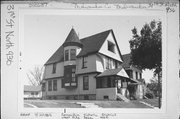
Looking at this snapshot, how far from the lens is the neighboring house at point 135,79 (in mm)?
2518

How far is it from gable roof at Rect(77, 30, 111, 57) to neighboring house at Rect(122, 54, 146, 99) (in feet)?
0.87

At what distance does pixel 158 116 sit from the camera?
97.7 inches

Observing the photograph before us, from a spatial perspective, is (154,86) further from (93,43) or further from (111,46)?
(93,43)

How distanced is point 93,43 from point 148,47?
1.69 feet

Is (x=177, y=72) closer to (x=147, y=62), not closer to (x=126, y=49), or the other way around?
(x=147, y=62)

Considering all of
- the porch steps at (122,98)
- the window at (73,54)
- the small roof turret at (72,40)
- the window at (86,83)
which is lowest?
the porch steps at (122,98)

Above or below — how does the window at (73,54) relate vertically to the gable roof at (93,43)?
below

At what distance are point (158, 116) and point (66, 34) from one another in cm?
114


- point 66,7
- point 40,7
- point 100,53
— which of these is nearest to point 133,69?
point 100,53

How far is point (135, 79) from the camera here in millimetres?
2518

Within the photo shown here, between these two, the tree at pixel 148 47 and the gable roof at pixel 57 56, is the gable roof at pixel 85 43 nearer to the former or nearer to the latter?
the gable roof at pixel 57 56

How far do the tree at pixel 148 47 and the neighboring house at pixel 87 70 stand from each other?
0.16 meters

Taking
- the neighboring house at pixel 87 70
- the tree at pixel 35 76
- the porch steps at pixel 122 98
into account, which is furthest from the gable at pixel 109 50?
the tree at pixel 35 76

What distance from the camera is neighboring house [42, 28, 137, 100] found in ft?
8.27
